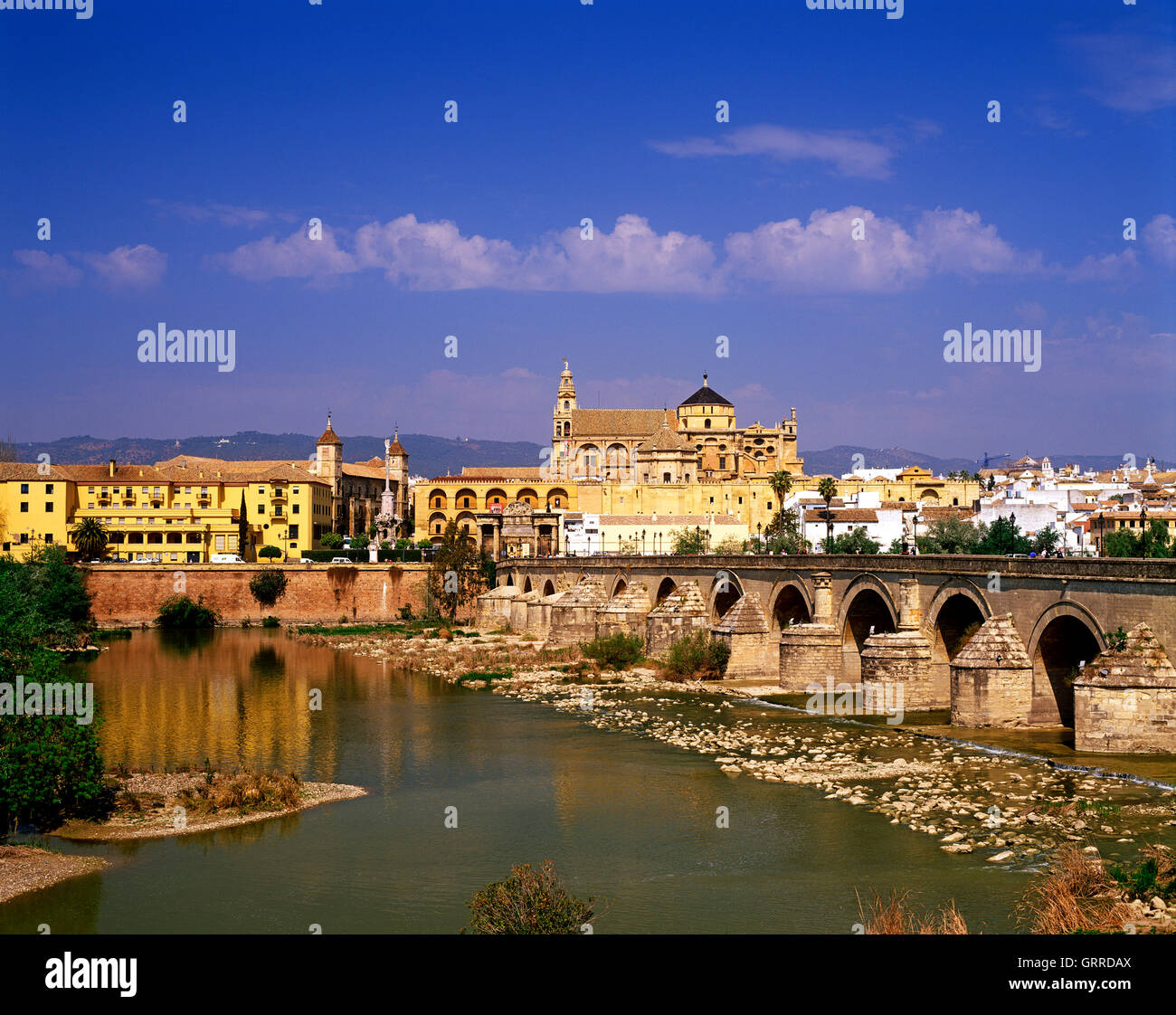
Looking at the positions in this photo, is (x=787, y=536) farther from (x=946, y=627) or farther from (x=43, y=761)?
(x=43, y=761)

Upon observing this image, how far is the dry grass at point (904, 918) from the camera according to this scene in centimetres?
1642

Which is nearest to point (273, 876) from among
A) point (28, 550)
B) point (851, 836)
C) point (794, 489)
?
point (851, 836)

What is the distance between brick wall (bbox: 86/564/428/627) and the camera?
79438 mm

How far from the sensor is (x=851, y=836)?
73.8ft

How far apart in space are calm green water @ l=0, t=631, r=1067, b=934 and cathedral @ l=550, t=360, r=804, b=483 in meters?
92.7

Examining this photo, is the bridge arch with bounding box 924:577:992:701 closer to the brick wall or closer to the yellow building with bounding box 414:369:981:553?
the brick wall

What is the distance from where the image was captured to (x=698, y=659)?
4581 cm

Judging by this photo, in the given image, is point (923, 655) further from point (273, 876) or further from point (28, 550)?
point (28, 550)

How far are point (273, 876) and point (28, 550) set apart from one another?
69975mm

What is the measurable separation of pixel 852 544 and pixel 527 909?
193ft

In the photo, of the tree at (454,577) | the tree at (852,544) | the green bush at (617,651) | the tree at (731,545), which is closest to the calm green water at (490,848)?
the green bush at (617,651)

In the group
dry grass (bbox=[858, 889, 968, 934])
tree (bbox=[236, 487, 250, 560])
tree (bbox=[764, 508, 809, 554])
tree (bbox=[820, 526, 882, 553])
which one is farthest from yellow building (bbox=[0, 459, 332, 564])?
dry grass (bbox=[858, 889, 968, 934])

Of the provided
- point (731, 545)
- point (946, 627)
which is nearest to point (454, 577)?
point (731, 545)

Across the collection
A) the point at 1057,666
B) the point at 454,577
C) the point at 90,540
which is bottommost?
the point at 1057,666
